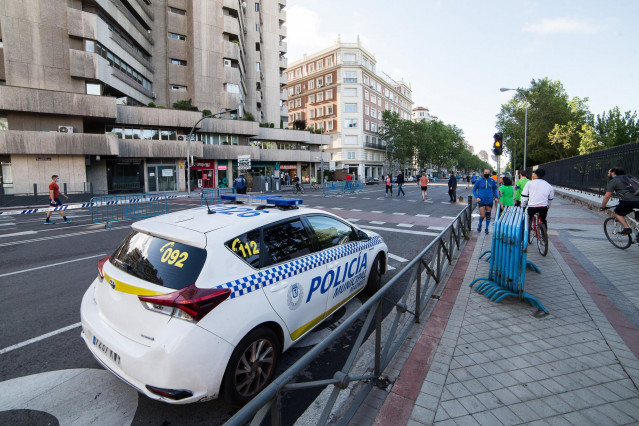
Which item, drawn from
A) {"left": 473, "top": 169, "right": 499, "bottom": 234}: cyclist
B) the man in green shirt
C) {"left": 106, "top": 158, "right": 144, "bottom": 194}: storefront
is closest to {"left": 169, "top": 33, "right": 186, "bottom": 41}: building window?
{"left": 106, "top": 158, "right": 144, "bottom": 194}: storefront

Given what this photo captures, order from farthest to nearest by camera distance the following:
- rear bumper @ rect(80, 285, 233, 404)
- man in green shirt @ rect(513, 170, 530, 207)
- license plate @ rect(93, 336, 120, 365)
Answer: man in green shirt @ rect(513, 170, 530, 207) < license plate @ rect(93, 336, 120, 365) < rear bumper @ rect(80, 285, 233, 404)

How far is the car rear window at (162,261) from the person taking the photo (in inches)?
99.0

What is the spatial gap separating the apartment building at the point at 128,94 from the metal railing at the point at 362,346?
19.1 metres

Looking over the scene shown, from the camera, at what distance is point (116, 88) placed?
1172 inches

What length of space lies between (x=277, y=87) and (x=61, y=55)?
1203 inches

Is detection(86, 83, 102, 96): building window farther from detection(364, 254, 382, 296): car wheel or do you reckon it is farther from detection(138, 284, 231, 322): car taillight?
detection(138, 284, 231, 322): car taillight

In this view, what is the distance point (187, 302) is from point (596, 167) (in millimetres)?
18651

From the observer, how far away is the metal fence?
11.0 m

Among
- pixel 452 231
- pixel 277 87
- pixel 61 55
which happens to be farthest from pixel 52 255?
pixel 277 87

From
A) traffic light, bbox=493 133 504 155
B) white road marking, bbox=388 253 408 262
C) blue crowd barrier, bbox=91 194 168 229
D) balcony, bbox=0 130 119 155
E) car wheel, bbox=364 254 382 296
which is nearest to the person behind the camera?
car wheel, bbox=364 254 382 296

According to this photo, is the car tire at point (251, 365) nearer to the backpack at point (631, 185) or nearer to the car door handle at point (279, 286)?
the car door handle at point (279, 286)

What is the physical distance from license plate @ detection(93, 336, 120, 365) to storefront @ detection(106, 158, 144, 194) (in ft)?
105

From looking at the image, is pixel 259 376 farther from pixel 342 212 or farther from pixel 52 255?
pixel 342 212

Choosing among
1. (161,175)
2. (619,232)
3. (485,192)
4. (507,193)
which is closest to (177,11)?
(161,175)
